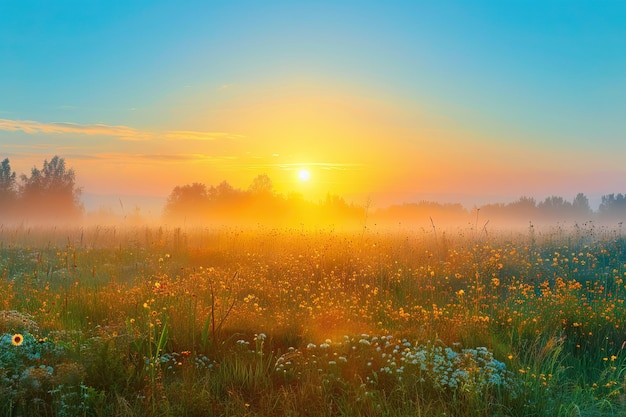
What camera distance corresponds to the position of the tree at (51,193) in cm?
3853

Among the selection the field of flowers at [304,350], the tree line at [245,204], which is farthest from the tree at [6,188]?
the field of flowers at [304,350]

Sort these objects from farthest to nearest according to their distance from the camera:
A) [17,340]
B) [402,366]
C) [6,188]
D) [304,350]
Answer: [6,188], [304,350], [402,366], [17,340]

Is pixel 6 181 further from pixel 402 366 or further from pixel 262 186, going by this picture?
pixel 402 366

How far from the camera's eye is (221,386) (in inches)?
163

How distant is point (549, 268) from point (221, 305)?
26.0 feet

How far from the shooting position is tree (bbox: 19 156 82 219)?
38531mm

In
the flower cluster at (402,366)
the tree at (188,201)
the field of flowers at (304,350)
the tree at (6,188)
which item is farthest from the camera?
the tree at (188,201)

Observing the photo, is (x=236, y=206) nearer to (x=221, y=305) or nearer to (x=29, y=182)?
(x=29, y=182)

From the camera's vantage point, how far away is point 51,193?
130 feet

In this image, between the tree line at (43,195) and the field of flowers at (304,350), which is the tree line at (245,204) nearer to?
the tree line at (43,195)

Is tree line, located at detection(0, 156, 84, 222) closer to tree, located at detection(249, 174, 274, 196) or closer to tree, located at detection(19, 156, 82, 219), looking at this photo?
tree, located at detection(19, 156, 82, 219)

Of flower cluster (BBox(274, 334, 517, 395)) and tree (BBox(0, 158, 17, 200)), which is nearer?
flower cluster (BBox(274, 334, 517, 395))

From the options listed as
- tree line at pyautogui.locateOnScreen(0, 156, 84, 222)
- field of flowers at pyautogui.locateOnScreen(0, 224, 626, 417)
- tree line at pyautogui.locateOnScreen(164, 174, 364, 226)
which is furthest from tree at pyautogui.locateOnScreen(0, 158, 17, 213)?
field of flowers at pyautogui.locateOnScreen(0, 224, 626, 417)

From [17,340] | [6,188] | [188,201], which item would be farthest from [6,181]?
[17,340]
